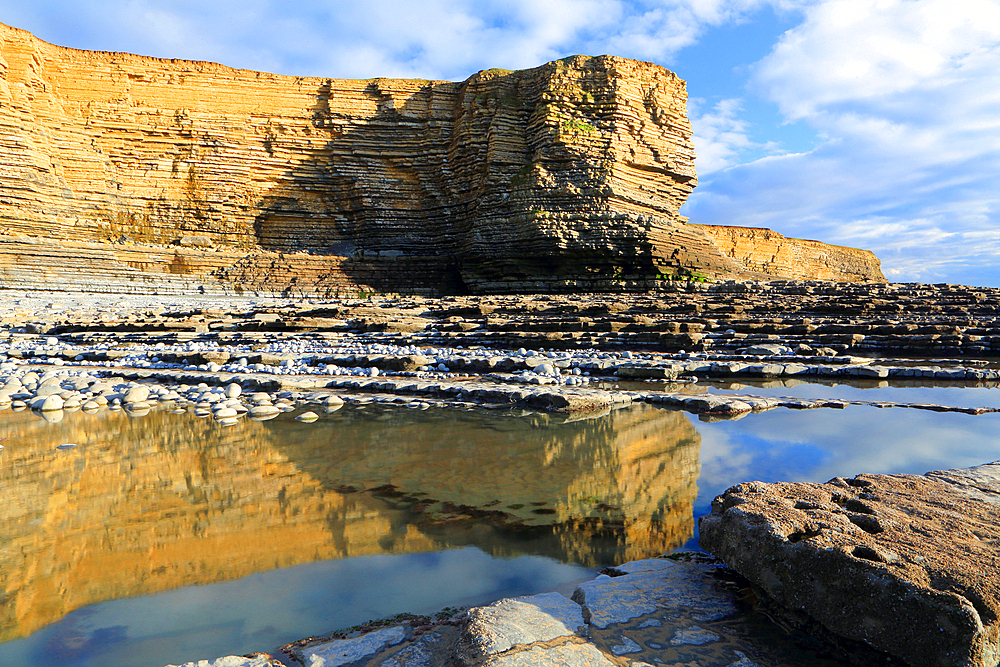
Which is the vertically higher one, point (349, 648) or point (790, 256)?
point (790, 256)

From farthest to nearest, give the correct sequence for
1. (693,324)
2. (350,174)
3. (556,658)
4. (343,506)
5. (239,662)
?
(350,174) < (693,324) < (343,506) < (239,662) < (556,658)

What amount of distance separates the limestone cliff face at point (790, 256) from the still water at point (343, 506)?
37.8 metres

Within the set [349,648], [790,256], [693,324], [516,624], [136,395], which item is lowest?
[349,648]

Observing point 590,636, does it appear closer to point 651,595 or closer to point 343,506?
point 651,595

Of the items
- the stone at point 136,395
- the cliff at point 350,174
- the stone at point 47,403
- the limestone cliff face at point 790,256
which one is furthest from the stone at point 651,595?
the limestone cliff face at point 790,256

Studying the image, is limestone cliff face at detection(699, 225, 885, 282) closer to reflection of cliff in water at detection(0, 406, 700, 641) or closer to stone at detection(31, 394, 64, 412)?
reflection of cliff in water at detection(0, 406, 700, 641)

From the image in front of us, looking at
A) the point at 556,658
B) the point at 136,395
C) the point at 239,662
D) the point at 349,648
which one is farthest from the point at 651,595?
the point at 136,395

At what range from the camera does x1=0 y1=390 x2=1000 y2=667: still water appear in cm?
187

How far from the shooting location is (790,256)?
4503 cm

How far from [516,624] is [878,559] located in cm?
106

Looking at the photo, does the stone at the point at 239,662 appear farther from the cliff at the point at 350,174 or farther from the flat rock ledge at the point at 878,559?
the cliff at the point at 350,174

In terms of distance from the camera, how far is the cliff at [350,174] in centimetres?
2181

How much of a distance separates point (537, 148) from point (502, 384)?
19598 mm

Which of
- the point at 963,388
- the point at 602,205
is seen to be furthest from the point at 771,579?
the point at 602,205
